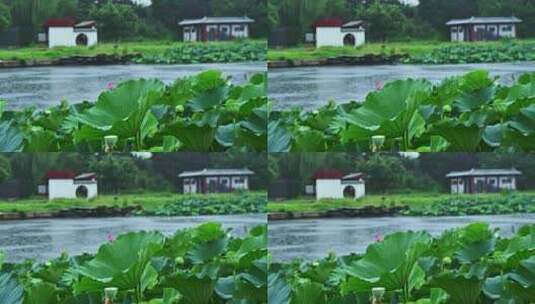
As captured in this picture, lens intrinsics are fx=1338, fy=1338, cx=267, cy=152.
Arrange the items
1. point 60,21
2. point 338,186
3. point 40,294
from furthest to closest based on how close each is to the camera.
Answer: point 338,186
point 60,21
point 40,294

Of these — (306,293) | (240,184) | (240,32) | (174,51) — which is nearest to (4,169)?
(174,51)

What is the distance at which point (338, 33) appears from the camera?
5.94 meters

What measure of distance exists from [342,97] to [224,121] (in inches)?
21.1

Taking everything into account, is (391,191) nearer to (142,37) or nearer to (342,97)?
(342,97)

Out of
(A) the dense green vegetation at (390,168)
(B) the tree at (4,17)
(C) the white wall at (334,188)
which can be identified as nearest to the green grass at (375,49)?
(A) the dense green vegetation at (390,168)

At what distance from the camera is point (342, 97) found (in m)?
5.90

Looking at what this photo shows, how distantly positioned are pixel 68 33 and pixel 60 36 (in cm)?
4

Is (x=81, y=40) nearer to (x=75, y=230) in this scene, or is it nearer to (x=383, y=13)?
(x=75, y=230)

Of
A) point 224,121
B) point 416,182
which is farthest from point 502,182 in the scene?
point 224,121

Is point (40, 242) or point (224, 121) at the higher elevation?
point (224, 121)

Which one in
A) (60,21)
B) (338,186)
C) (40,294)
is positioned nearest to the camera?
(40,294)

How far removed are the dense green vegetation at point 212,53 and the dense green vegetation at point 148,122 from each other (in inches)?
3.7

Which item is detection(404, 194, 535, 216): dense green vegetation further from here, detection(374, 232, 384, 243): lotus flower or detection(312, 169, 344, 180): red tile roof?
detection(312, 169, 344, 180): red tile roof

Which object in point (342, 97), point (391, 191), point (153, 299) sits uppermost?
point (342, 97)
